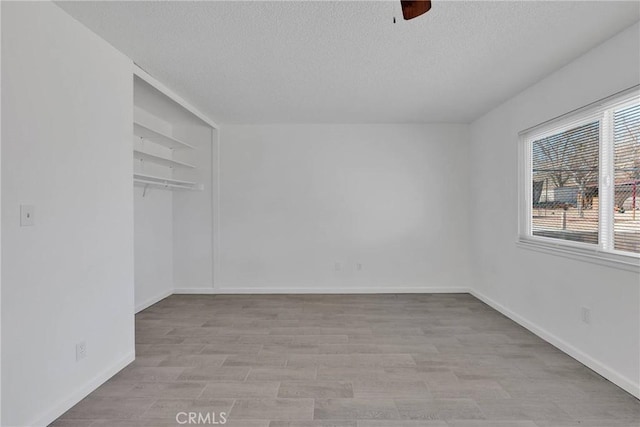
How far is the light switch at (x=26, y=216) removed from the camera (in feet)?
5.65

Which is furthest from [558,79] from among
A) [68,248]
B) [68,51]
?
[68,248]

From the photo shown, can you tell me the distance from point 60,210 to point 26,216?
220 mm

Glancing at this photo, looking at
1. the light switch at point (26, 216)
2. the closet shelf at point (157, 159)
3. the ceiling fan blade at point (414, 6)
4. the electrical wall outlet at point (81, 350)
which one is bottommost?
the electrical wall outlet at point (81, 350)

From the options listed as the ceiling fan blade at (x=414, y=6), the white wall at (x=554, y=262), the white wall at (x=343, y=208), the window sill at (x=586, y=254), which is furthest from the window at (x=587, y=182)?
the ceiling fan blade at (x=414, y=6)

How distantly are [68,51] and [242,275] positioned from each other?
3.41 meters

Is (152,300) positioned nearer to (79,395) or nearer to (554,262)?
(79,395)

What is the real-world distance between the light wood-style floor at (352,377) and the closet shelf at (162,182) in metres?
1.56

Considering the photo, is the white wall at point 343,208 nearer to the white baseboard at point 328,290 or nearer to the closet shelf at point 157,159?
the white baseboard at point 328,290

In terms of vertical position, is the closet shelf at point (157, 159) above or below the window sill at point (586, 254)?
above

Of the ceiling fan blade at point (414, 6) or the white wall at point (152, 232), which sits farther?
the white wall at point (152, 232)

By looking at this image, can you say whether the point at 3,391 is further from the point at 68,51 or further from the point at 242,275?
the point at 242,275

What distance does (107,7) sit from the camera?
6.48ft

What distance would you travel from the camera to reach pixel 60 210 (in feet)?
6.44

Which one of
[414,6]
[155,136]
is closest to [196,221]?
[155,136]
